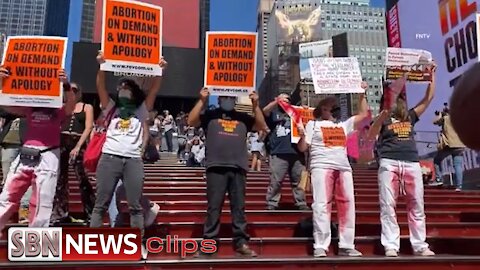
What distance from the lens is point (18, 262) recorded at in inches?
150

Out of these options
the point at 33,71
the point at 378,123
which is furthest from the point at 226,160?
the point at 33,71

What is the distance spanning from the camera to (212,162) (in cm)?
463

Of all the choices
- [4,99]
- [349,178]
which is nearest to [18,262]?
[4,99]

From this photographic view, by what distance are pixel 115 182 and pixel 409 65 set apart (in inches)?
130

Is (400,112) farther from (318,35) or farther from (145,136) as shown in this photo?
(318,35)

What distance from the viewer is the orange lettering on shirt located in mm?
4789

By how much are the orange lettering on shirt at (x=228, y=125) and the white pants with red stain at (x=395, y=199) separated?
60.0 inches

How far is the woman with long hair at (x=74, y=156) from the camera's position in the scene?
517 cm

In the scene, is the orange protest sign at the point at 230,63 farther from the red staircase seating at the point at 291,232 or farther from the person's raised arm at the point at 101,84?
the red staircase seating at the point at 291,232

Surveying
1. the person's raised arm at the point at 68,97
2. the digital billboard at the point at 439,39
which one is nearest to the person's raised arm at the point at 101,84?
the person's raised arm at the point at 68,97

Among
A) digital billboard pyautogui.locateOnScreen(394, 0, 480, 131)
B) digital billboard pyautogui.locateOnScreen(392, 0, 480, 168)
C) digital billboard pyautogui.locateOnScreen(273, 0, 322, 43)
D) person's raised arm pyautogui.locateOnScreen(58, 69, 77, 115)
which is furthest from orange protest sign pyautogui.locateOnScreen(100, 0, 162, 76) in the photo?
digital billboard pyautogui.locateOnScreen(273, 0, 322, 43)

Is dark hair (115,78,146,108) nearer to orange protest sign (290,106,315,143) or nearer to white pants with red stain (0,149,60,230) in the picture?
white pants with red stain (0,149,60,230)

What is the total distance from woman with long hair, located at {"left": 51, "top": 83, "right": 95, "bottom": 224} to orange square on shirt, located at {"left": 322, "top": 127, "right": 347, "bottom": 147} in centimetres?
245

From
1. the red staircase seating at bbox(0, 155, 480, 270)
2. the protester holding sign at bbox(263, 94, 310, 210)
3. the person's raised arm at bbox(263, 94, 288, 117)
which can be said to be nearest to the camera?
the red staircase seating at bbox(0, 155, 480, 270)
